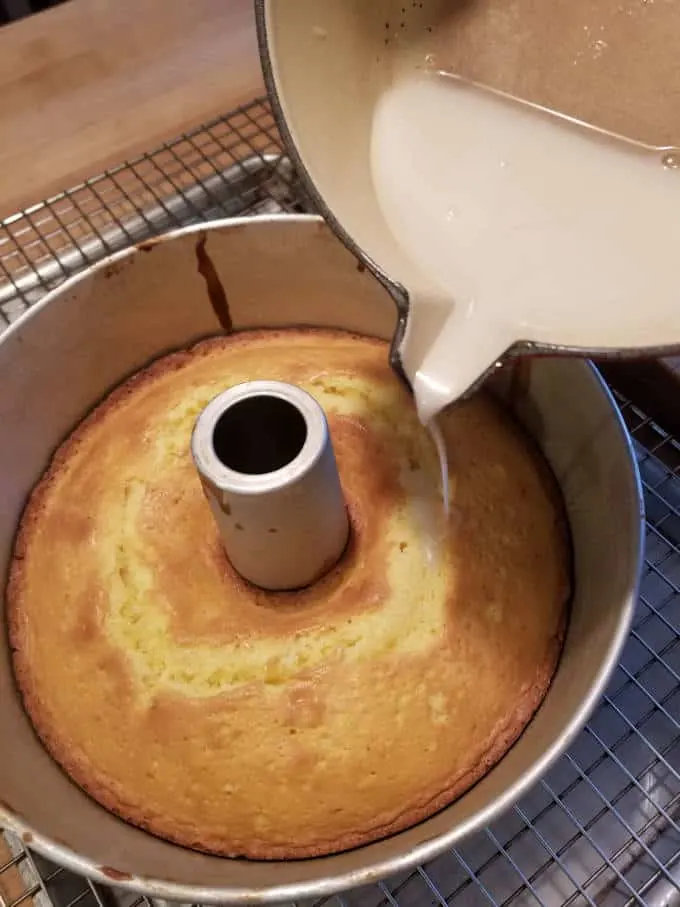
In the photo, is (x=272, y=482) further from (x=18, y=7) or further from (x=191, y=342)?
(x=18, y=7)

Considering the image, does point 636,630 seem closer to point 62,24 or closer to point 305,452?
point 305,452

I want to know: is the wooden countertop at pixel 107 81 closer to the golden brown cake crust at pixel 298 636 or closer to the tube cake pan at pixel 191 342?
the tube cake pan at pixel 191 342

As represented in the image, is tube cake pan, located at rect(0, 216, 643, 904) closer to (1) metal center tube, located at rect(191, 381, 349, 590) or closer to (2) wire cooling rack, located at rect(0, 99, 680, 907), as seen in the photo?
Result: (2) wire cooling rack, located at rect(0, 99, 680, 907)

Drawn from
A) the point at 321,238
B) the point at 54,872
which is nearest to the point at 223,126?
the point at 321,238

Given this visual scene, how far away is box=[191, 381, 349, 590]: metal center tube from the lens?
0.74 meters

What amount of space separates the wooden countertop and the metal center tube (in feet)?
2.68

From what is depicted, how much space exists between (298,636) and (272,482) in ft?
0.68

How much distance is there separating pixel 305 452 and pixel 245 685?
0.27 meters

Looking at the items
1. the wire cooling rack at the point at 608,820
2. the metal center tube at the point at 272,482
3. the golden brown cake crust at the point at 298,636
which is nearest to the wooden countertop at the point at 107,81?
the golden brown cake crust at the point at 298,636

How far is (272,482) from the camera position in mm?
729

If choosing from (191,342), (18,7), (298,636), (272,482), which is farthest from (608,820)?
(18,7)

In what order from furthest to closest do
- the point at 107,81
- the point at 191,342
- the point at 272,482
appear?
the point at 107,81 → the point at 191,342 → the point at 272,482

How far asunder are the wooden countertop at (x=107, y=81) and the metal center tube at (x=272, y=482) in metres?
0.82

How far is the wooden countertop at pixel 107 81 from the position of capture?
1426mm
